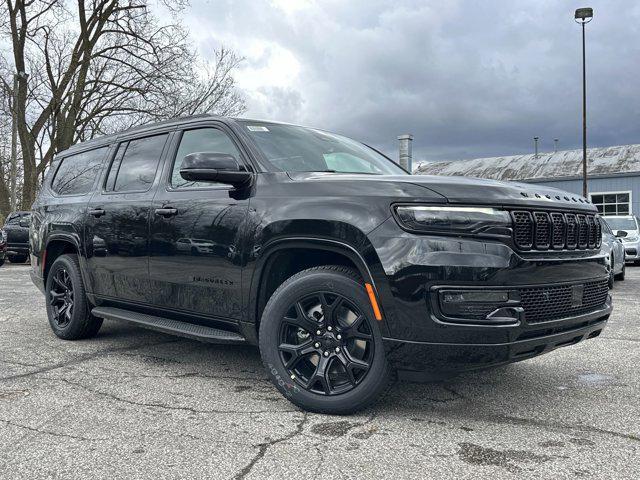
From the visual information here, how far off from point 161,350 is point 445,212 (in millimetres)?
3007

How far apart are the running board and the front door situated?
0.35ft

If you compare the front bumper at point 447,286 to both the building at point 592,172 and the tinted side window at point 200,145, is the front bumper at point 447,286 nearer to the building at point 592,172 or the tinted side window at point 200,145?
the tinted side window at point 200,145

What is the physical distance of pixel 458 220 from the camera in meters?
3.00

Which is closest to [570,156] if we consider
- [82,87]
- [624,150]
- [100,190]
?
[624,150]

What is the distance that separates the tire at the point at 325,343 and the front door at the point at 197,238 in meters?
0.41

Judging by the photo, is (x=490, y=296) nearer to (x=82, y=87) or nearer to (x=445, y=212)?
(x=445, y=212)

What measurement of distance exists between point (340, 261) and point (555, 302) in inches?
45.2

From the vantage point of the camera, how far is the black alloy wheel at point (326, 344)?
10.7 ft

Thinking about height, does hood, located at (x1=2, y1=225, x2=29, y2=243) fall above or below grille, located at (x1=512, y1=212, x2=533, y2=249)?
below

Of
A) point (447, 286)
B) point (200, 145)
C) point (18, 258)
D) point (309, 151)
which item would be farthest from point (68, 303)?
point (18, 258)

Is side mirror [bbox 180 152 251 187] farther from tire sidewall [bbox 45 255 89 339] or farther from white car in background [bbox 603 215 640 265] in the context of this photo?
white car in background [bbox 603 215 640 265]

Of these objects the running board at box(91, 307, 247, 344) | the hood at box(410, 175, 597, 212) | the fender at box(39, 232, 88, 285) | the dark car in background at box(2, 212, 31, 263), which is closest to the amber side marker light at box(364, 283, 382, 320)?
the hood at box(410, 175, 597, 212)

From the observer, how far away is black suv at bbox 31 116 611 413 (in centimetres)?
298

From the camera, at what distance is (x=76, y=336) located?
544 centimetres
